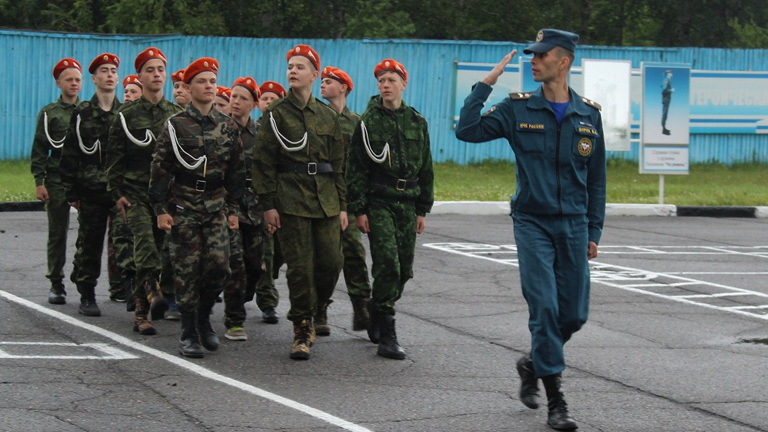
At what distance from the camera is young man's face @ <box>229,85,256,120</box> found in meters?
9.38

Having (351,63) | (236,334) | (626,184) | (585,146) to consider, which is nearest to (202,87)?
(236,334)

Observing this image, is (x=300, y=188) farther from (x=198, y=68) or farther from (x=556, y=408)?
(x=556, y=408)

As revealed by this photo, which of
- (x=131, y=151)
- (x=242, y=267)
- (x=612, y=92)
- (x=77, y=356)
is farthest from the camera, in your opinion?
(x=612, y=92)

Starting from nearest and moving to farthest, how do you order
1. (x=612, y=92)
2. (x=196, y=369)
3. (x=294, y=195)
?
(x=196, y=369), (x=294, y=195), (x=612, y=92)

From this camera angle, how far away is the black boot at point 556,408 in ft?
21.0

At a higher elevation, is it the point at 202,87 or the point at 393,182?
the point at 202,87

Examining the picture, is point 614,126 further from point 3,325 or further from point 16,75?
point 3,325

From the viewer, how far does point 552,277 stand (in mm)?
6566

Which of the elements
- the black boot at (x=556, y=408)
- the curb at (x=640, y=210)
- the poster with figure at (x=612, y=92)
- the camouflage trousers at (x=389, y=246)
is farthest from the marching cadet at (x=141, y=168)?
the poster with figure at (x=612, y=92)

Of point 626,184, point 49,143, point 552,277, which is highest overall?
point 49,143

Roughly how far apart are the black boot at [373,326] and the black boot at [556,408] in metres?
2.14

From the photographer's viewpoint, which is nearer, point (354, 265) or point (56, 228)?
point (354, 265)

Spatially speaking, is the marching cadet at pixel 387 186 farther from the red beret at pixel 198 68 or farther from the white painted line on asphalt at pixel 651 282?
the white painted line on asphalt at pixel 651 282

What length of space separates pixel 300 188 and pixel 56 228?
10.0 ft
